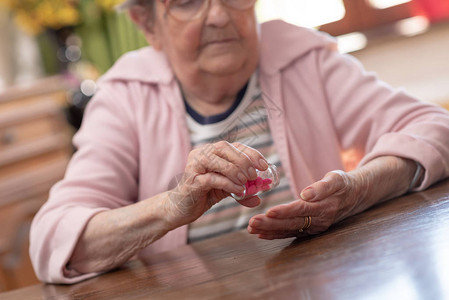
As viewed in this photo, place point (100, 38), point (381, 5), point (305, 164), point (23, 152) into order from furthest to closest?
1. point (100, 38)
2. point (381, 5)
3. point (23, 152)
4. point (305, 164)

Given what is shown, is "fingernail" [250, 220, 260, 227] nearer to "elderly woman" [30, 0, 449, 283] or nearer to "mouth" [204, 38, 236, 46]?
"elderly woman" [30, 0, 449, 283]

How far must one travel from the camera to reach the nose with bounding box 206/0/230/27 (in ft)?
3.79

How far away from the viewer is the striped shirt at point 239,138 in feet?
3.96

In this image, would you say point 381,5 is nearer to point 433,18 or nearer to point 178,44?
point 433,18

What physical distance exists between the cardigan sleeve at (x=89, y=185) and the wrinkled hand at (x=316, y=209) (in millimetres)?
383

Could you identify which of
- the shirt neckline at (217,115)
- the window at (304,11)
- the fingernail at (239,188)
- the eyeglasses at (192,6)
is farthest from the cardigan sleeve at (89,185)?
the window at (304,11)

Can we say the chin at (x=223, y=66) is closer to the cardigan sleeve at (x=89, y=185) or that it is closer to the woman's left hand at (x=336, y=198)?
the cardigan sleeve at (x=89, y=185)

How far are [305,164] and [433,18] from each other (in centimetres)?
181

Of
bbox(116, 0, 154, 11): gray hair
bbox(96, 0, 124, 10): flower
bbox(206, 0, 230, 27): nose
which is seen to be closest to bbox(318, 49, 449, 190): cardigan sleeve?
bbox(206, 0, 230, 27): nose

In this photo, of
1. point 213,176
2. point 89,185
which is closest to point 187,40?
point 89,185

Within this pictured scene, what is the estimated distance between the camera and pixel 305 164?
3.99 ft

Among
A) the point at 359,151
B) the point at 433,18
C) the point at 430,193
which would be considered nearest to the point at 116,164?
the point at 359,151

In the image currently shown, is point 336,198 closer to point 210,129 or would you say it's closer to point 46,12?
point 210,129

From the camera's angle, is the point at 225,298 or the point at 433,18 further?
the point at 433,18
